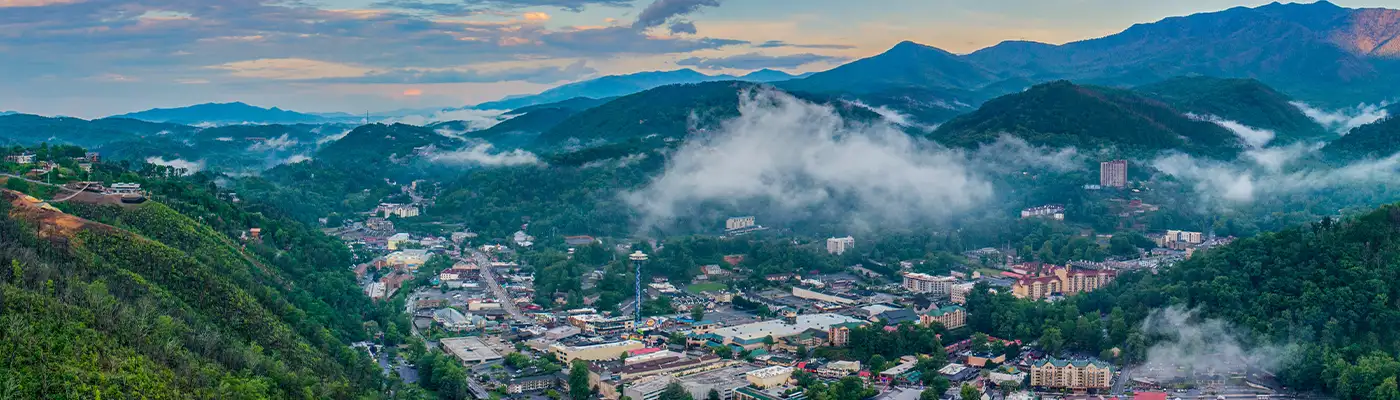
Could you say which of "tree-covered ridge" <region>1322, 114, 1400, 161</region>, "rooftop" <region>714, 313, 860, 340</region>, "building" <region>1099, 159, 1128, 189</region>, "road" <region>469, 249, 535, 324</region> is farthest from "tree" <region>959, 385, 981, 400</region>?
"tree-covered ridge" <region>1322, 114, 1400, 161</region>

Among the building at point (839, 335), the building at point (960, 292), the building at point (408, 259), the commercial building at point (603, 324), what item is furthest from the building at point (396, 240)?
the building at point (839, 335)

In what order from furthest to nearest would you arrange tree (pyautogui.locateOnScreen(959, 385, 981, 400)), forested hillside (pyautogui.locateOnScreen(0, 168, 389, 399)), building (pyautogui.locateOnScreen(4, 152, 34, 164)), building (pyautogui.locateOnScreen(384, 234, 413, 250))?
1. building (pyautogui.locateOnScreen(384, 234, 413, 250))
2. building (pyautogui.locateOnScreen(4, 152, 34, 164))
3. tree (pyautogui.locateOnScreen(959, 385, 981, 400))
4. forested hillside (pyautogui.locateOnScreen(0, 168, 389, 399))

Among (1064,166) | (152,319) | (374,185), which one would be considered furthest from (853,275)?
(374,185)

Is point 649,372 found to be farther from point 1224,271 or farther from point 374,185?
point 374,185

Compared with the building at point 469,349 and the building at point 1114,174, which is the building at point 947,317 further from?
the building at point 1114,174

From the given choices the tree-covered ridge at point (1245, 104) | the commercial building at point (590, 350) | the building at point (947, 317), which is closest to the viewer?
the commercial building at point (590, 350)

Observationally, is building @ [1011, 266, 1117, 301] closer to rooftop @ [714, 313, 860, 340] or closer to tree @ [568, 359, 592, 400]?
rooftop @ [714, 313, 860, 340]
